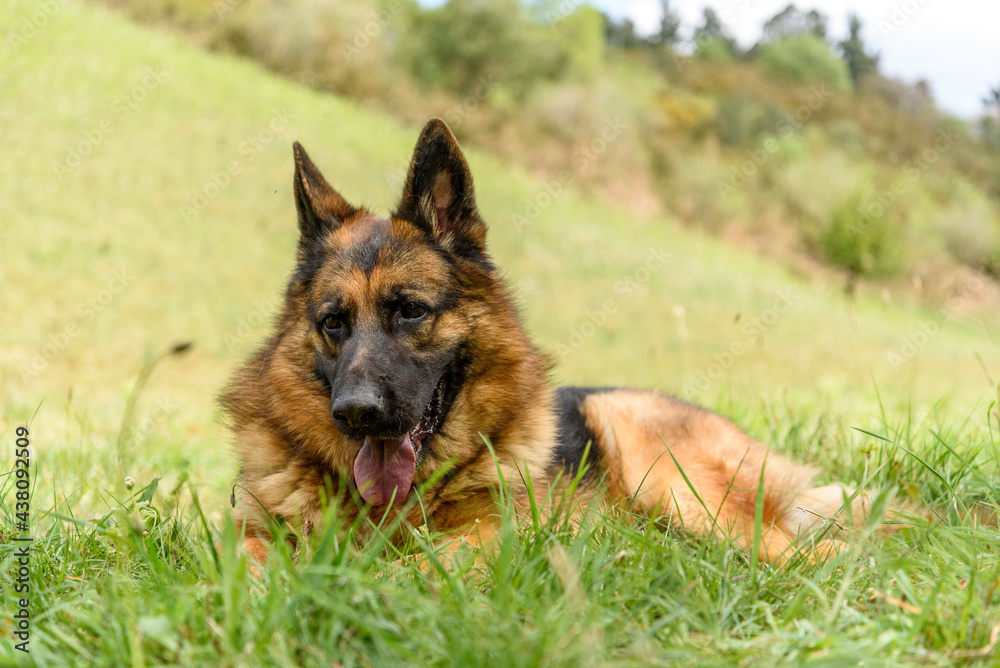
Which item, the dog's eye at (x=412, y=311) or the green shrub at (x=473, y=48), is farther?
the green shrub at (x=473, y=48)

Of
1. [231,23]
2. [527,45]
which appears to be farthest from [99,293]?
[527,45]

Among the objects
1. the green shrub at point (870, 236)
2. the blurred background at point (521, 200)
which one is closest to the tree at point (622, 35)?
the blurred background at point (521, 200)

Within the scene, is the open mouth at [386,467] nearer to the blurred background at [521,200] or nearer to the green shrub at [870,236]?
the blurred background at [521,200]

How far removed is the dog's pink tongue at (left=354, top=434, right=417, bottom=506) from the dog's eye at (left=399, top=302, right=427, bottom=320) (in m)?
0.51

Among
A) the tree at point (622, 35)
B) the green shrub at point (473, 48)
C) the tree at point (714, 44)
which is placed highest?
the tree at point (622, 35)

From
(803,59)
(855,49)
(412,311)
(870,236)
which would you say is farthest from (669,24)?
(412,311)

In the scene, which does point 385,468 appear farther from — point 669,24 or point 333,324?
point 669,24

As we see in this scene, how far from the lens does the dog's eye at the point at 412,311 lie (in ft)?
10.1

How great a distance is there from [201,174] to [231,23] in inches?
530

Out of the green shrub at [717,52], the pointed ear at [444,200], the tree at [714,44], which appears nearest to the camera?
the pointed ear at [444,200]

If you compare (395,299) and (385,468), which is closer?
(385,468)

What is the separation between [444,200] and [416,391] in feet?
3.22

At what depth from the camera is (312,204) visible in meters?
3.39

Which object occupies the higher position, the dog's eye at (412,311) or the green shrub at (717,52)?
the green shrub at (717,52)
